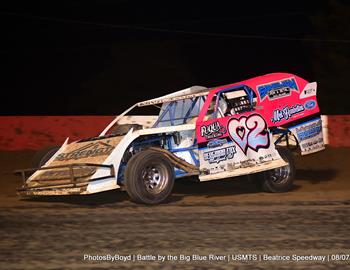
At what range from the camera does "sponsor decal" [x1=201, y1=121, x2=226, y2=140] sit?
9.62 metres

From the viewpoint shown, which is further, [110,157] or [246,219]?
[110,157]

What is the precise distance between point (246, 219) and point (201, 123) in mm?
2204

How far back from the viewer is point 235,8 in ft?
114

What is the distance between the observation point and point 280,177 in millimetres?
10523

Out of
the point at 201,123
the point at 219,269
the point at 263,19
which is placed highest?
the point at 263,19

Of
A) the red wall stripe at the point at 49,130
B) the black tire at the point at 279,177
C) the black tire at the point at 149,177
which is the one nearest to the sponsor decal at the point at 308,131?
the black tire at the point at 279,177

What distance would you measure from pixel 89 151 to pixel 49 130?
635 cm

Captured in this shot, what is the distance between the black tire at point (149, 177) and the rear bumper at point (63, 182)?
31 cm

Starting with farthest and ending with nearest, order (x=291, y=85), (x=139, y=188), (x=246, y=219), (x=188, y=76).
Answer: (x=188, y=76), (x=291, y=85), (x=139, y=188), (x=246, y=219)

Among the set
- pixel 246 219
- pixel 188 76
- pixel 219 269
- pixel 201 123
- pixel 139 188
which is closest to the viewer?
pixel 219 269

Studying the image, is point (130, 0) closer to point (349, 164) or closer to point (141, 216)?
point (349, 164)

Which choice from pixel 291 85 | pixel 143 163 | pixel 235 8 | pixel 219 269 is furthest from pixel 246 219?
pixel 235 8

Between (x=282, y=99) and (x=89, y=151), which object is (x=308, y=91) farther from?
(x=89, y=151)

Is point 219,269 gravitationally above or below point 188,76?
below
